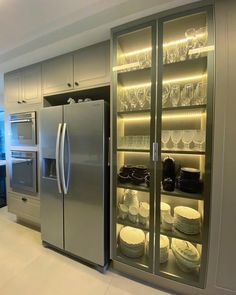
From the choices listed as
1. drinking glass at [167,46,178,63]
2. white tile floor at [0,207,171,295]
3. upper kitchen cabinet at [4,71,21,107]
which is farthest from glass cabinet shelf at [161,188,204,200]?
upper kitchen cabinet at [4,71,21,107]

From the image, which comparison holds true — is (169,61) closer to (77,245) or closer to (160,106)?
(160,106)

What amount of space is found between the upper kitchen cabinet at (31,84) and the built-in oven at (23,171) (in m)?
0.76

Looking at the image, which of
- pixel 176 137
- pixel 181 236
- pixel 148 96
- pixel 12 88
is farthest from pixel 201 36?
pixel 12 88

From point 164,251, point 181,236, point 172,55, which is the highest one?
point 172,55

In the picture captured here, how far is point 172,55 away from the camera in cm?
135

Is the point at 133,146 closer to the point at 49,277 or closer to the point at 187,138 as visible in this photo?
the point at 187,138

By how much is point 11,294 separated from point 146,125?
197 centimetres

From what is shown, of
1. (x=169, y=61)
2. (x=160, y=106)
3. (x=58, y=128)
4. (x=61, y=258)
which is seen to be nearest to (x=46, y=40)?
(x=58, y=128)

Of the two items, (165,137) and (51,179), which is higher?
(165,137)

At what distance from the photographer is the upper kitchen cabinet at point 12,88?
232 centimetres

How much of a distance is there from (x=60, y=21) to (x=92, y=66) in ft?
1.52

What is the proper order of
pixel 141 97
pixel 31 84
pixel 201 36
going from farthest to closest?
pixel 31 84, pixel 141 97, pixel 201 36

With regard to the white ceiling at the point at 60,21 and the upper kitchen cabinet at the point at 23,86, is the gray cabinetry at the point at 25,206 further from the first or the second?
the white ceiling at the point at 60,21

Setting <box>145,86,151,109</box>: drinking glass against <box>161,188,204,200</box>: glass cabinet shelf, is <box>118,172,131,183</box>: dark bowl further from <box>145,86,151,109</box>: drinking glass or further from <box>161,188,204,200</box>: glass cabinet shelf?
<box>145,86,151,109</box>: drinking glass
